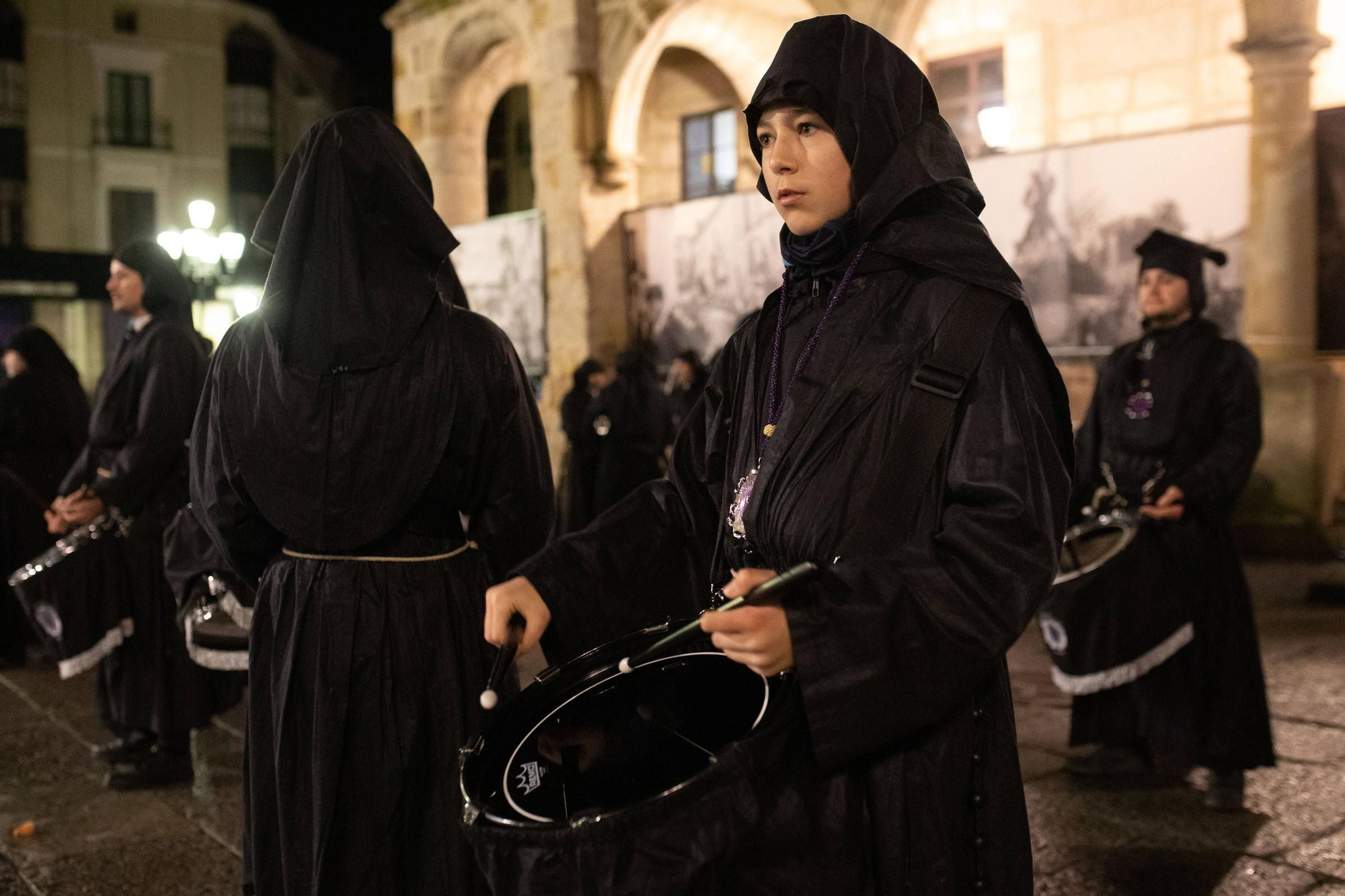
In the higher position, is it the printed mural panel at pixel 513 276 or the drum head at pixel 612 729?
the printed mural panel at pixel 513 276

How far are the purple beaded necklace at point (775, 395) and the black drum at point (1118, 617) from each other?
116 inches

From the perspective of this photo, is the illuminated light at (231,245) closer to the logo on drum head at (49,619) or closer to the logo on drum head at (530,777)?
the logo on drum head at (49,619)

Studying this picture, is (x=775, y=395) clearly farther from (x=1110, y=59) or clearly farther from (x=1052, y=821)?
(x=1110, y=59)

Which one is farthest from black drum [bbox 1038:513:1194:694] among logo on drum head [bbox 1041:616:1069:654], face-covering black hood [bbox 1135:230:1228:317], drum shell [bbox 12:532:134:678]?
drum shell [bbox 12:532:134:678]

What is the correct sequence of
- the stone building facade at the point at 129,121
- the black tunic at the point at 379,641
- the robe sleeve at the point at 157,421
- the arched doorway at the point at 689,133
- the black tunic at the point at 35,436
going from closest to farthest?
the black tunic at the point at 379,641
the robe sleeve at the point at 157,421
the black tunic at the point at 35,436
the arched doorway at the point at 689,133
the stone building facade at the point at 129,121

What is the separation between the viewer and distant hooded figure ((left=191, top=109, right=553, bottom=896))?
114 inches

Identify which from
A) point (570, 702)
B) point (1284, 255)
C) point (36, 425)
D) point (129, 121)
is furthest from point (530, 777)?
point (129, 121)

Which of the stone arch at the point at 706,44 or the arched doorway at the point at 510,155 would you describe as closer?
the stone arch at the point at 706,44

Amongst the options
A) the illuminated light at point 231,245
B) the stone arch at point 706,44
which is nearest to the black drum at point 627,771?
→ the stone arch at point 706,44

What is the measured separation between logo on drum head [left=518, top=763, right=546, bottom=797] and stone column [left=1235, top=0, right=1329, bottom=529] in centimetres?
947

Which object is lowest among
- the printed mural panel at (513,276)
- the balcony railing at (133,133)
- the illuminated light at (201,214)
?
the printed mural panel at (513,276)

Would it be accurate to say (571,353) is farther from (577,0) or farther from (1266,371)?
(1266,371)

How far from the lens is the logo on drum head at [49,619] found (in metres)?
5.34

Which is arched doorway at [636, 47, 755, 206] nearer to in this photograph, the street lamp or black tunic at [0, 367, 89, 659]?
the street lamp
